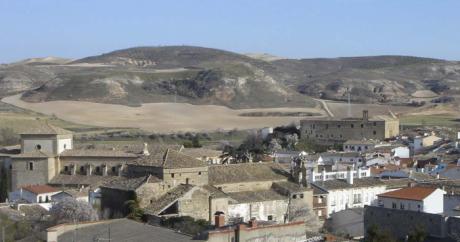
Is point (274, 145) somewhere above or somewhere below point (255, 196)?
below

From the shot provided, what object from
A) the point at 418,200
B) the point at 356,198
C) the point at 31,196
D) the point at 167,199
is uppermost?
the point at 167,199

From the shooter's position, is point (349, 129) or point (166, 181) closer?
point (166, 181)

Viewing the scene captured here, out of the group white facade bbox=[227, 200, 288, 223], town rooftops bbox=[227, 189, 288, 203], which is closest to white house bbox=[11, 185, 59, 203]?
town rooftops bbox=[227, 189, 288, 203]

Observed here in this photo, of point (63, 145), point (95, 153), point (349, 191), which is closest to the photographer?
point (349, 191)

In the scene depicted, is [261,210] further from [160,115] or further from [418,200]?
[160,115]

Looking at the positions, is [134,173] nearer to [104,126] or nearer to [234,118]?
[104,126]

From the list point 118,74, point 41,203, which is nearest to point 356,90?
point 118,74

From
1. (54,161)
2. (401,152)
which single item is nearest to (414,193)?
(54,161)
